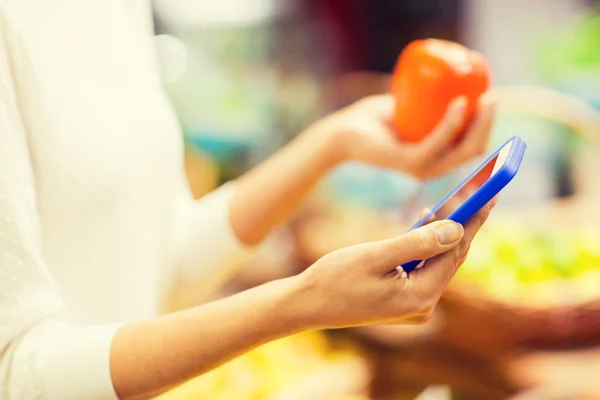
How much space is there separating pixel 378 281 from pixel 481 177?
0.17 meters

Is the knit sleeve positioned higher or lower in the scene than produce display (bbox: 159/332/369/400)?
higher

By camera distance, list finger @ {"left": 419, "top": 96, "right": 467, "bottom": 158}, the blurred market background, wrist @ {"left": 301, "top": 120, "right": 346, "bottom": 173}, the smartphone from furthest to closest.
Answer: the blurred market background
wrist @ {"left": 301, "top": 120, "right": 346, "bottom": 173}
finger @ {"left": 419, "top": 96, "right": 467, "bottom": 158}
the smartphone

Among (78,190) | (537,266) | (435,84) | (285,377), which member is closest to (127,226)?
(78,190)

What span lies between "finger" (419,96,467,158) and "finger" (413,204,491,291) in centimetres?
26

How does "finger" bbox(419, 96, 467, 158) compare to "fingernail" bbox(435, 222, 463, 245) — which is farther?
"finger" bbox(419, 96, 467, 158)

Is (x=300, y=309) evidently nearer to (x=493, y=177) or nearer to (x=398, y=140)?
(x=493, y=177)

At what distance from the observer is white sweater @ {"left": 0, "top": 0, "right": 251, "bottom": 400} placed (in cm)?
67

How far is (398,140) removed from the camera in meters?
0.99

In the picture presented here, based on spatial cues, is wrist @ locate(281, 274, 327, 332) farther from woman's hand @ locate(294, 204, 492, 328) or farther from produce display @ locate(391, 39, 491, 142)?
produce display @ locate(391, 39, 491, 142)

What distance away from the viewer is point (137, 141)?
87cm

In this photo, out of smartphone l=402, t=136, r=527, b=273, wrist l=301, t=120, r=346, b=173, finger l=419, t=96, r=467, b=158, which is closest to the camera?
smartphone l=402, t=136, r=527, b=273

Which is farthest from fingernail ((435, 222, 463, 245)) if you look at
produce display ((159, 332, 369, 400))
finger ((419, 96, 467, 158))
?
produce display ((159, 332, 369, 400))

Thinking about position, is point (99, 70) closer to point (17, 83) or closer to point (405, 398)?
point (17, 83)

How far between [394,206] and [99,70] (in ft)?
3.46
